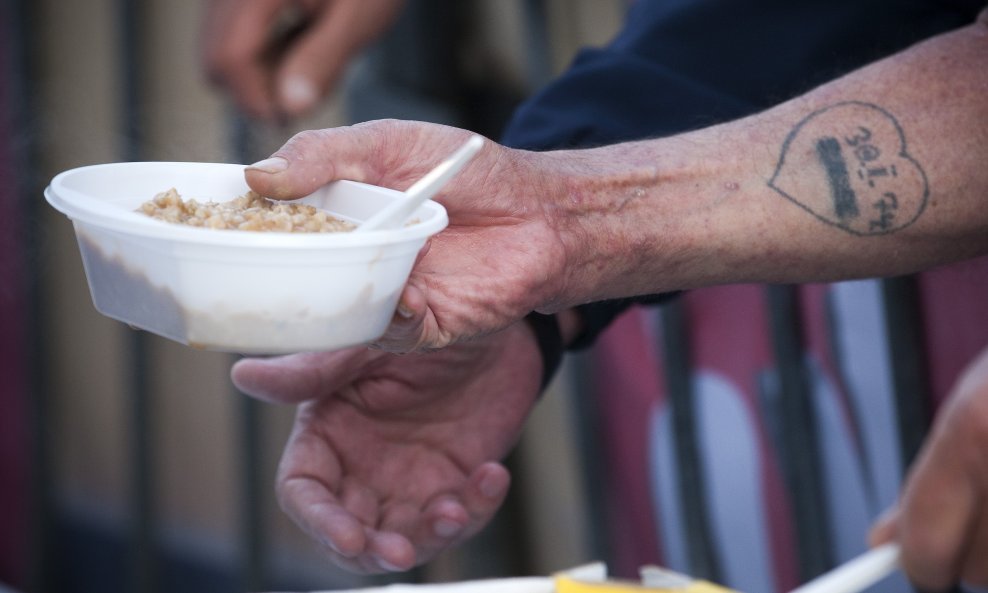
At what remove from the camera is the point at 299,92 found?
1787mm

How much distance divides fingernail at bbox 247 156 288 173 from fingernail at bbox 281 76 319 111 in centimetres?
104

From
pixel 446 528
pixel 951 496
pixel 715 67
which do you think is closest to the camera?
pixel 951 496

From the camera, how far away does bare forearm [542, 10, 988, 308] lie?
1051 millimetres

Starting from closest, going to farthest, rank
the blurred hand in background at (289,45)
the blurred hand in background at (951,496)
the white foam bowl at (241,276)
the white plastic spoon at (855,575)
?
the white foam bowl at (241,276)
the white plastic spoon at (855,575)
the blurred hand in background at (951,496)
the blurred hand in background at (289,45)

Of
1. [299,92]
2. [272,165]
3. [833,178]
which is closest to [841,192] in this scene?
[833,178]

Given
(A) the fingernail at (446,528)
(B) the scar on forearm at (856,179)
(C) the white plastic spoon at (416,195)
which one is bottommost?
(A) the fingernail at (446,528)

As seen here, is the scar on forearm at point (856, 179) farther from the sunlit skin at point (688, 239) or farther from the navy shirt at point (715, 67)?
the navy shirt at point (715, 67)

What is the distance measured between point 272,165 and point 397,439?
52 cm

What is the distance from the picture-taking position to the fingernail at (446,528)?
3.70ft

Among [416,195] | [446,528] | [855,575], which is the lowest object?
[446,528]

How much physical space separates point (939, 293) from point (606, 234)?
0.72m

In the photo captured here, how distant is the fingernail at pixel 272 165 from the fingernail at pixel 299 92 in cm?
104

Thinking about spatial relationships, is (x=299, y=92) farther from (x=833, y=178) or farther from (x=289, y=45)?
(x=833, y=178)

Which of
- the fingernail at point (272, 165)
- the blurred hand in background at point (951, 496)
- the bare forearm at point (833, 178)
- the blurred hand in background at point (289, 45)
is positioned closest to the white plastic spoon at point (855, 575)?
the blurred hand in background at point (951, 496)
